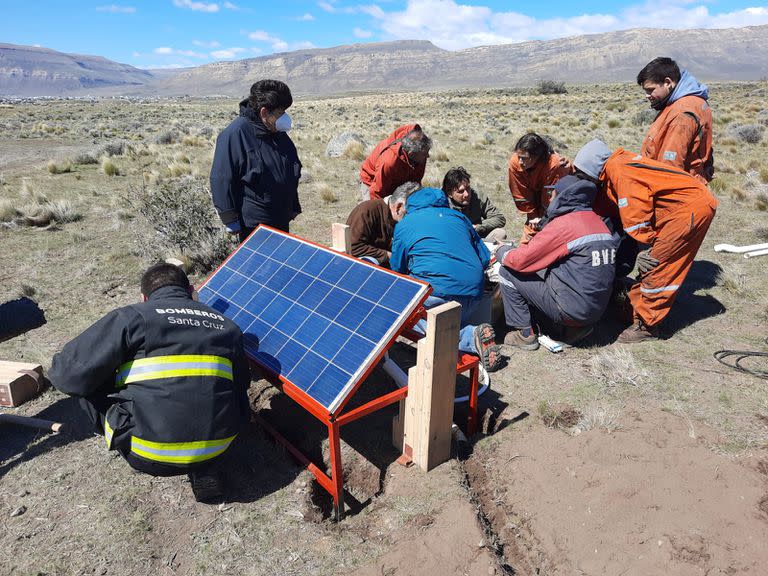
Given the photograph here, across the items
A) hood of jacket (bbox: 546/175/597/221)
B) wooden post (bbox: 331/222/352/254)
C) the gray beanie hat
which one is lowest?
wooden post (bbox: 331/222/352/254)

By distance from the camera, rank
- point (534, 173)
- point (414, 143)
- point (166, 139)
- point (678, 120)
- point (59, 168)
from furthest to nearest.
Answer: point (166, 139) → point (59, 168) → point (534, 173) → point (414, 143) → point (678, 120)

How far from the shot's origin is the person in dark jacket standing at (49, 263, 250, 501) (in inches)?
108

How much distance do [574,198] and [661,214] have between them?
0.91 metres

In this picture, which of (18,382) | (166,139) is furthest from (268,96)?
(166,139)

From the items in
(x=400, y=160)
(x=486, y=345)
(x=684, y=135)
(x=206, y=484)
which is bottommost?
(x=206, y=484)

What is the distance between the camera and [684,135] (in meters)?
4.87

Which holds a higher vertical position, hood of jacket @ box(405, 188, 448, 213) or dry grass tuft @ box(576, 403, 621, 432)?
hood of jacket @ box(405, 188, 448, 213)

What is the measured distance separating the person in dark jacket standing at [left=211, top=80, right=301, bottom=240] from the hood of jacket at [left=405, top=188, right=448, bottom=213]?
1.43m

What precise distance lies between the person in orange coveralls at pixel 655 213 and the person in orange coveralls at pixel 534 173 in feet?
1.96

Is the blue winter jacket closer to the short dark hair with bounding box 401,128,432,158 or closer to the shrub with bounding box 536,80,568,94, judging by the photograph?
the short dark hair with bounding box 401,128,432,158

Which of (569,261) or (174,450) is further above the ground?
(569,261)

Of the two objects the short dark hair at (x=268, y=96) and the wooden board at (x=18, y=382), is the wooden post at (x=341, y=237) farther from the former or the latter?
the wooden board at (x=18, y=382)

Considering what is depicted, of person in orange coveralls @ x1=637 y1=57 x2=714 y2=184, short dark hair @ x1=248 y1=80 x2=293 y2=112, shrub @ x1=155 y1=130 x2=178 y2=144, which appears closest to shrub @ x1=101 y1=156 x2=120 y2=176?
shrub @ x1=155 y1=130 x2=178 y2=144

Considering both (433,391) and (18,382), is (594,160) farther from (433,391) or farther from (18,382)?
(18,382)
